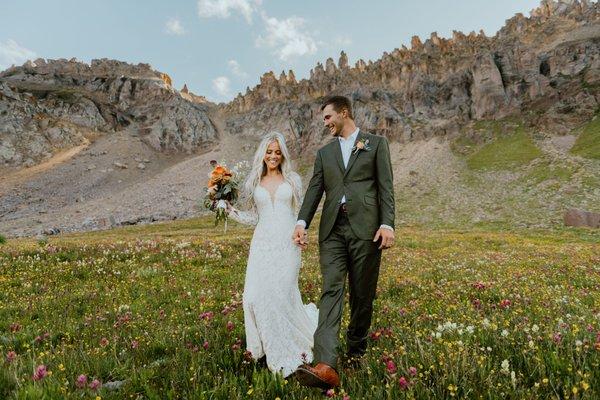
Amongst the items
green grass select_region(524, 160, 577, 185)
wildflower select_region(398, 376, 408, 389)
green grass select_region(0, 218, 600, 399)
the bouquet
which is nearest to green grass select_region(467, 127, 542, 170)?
green grass select_region(524, 160, 577, 185)

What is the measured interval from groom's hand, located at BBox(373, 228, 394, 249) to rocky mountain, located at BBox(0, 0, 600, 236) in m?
54.1

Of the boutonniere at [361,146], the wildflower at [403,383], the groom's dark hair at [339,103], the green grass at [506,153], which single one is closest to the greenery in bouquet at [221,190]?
the groom's dark hair at [339,103]

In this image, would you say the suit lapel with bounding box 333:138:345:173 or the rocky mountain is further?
the rocky mountain

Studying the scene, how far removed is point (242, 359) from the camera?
231 inches

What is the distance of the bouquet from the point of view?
7770 mm

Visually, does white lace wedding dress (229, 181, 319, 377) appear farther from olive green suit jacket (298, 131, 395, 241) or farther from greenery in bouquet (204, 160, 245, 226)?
greenery in bouquet (204, 160, 245, 226)

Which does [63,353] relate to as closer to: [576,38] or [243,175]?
[243,175]

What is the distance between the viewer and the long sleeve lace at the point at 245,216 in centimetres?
749

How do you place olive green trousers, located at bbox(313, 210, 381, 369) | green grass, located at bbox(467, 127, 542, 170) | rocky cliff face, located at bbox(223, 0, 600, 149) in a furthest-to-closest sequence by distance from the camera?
1. rocky cliff face, located at bbox(223, 0, 600, 149)
2. green grass, located at bbox(467, 127, 542, 170)
3. olive green trousers, located at bbox(313, 210, 381, 369)

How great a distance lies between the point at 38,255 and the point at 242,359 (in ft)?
43.7

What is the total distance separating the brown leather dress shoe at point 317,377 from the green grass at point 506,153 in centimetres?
9006

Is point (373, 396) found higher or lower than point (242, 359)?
higher

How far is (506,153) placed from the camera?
8881 cm

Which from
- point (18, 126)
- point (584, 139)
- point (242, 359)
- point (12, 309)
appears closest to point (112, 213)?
point (18, 126)
